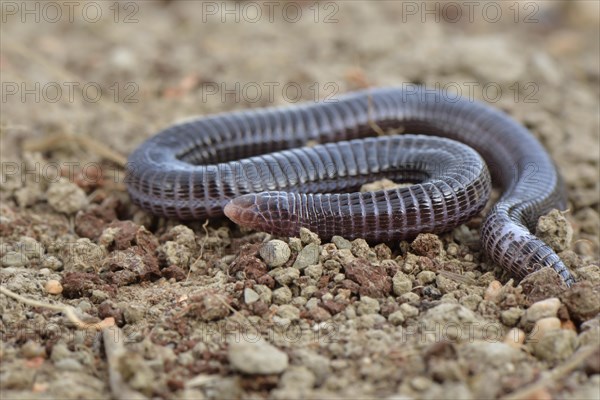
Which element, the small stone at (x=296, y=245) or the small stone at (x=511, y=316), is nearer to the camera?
the small stone at (x=511, y=316)

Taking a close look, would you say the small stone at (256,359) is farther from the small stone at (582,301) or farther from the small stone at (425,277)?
the small stone at (582,301)

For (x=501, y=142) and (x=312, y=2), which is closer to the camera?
(x=501, y=142)

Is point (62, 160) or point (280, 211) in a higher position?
point (280, 211)

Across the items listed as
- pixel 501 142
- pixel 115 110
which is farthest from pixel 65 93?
pixel 501 142

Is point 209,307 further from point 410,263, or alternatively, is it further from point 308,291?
point 410,263

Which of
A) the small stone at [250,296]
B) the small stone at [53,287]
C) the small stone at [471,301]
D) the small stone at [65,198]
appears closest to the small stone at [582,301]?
the small stone at [471,301]

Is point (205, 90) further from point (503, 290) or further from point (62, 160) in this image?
point (503, 290)

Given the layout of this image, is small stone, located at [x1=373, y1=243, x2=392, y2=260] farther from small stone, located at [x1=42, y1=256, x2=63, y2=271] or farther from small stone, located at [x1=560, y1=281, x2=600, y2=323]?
small stone, located at [x1=42, y1=256, x2=63, y2=271]
